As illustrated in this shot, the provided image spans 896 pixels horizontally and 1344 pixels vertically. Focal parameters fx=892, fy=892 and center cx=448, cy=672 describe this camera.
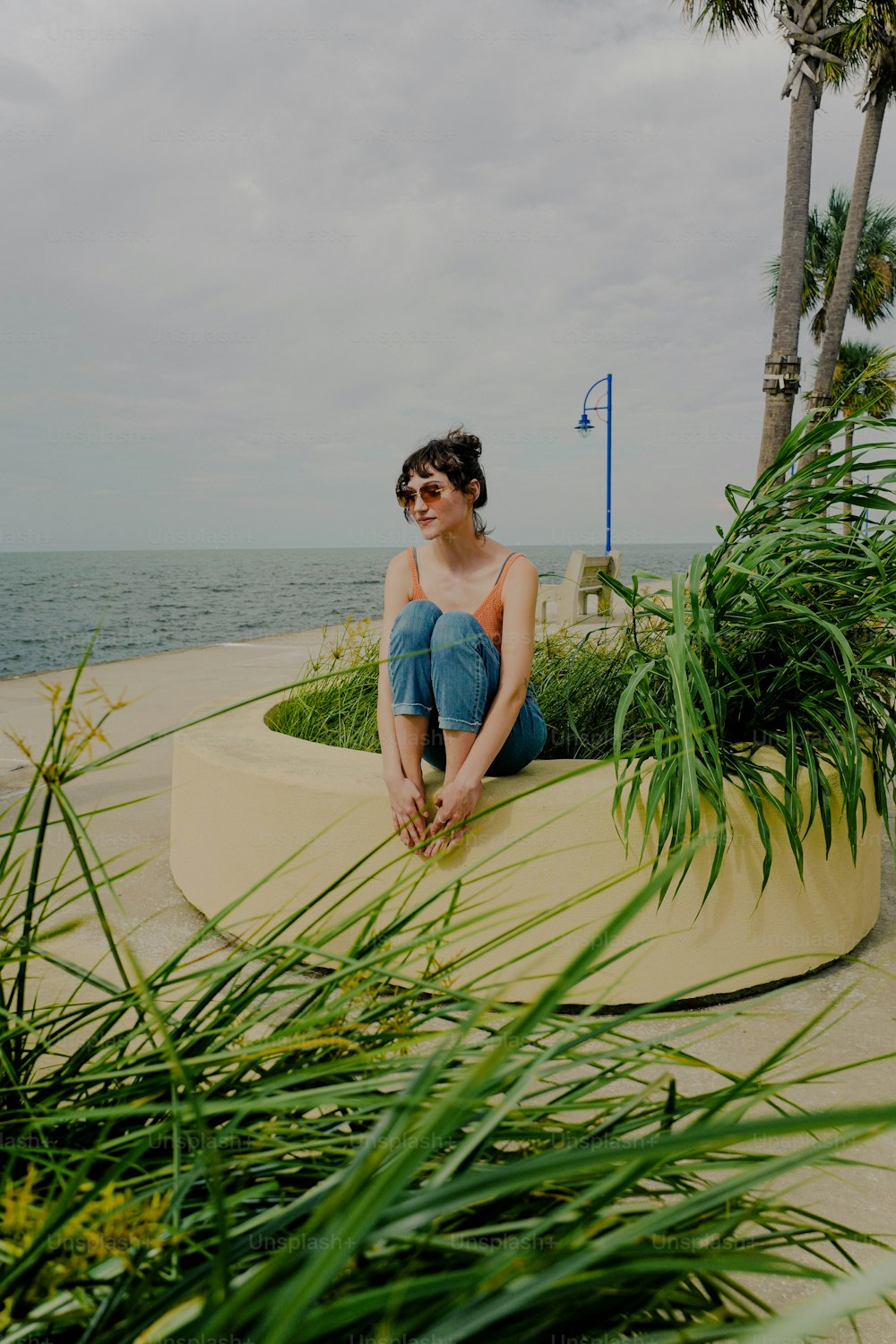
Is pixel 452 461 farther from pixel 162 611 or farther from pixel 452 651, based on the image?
pixel 162 611

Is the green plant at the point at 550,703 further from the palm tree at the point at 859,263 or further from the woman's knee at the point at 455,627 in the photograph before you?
the palm tree at the point at 859,263

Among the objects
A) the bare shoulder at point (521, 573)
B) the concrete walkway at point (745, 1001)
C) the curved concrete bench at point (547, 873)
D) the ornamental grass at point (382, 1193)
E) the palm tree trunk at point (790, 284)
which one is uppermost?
the palm tree trunk at point (790, 284)

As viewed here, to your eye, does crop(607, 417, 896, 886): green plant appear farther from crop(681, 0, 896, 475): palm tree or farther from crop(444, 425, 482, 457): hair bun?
crop(681, 0, 896, 475): palm tree

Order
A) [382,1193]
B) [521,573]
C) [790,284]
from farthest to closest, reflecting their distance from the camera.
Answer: [790,284]
[521,573]
[382,1193]

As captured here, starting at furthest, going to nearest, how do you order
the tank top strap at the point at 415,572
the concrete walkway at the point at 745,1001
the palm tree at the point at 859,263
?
the palm tree at the point at 859,263, the tank top strap at the point at 415,572, the concrete walkway at the point at 745,1001

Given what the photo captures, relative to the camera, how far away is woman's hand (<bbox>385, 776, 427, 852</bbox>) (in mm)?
2193

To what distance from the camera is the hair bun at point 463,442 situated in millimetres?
2729

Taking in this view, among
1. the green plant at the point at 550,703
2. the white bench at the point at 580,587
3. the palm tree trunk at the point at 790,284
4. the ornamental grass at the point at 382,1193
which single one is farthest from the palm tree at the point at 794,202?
the ornamental grass at the point at 382,1193

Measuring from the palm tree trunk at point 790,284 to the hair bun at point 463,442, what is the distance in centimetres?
500

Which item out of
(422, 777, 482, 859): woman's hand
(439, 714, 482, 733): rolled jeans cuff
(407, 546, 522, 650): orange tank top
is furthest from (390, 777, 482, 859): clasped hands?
(407, 546, 522, 650): orange tank top

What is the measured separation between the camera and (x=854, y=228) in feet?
43.2

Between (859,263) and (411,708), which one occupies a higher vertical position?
(859,263)

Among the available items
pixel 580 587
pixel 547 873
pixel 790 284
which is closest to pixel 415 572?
pixel 547 873

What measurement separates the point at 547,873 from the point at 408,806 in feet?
1.28
